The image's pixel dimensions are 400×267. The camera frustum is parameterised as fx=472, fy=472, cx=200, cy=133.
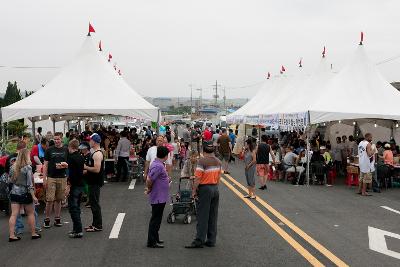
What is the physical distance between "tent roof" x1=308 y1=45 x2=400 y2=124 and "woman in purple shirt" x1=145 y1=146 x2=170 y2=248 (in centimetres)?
925

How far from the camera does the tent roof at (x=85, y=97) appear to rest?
16.0 meters

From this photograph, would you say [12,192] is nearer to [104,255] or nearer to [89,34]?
[104,255]

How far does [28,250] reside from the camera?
25.5 feet

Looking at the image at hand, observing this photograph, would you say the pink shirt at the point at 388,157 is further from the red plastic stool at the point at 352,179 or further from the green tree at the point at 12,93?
the green tree at the point at 12,93

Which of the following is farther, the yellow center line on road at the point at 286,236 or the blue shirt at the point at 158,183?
the blue shirt at the point at 158,183

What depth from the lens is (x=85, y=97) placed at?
16766 mm

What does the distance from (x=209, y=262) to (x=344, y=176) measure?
44.6ft

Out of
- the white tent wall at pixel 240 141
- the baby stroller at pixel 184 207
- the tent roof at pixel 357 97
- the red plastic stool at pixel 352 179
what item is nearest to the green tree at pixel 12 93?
the white tent wall at pixel 240 141

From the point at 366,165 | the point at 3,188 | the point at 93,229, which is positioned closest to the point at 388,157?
the point at 366,165

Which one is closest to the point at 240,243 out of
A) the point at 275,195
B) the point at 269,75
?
the point at 275,195

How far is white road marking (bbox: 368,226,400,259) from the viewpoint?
7.69 meters

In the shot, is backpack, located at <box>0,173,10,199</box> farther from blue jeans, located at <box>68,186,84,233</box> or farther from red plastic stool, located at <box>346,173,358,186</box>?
red plastic stool, located at <box>346,173,358,186</box>

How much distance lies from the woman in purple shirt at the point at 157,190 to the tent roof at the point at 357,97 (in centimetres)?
925

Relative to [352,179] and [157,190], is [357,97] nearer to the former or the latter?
[352,179]
